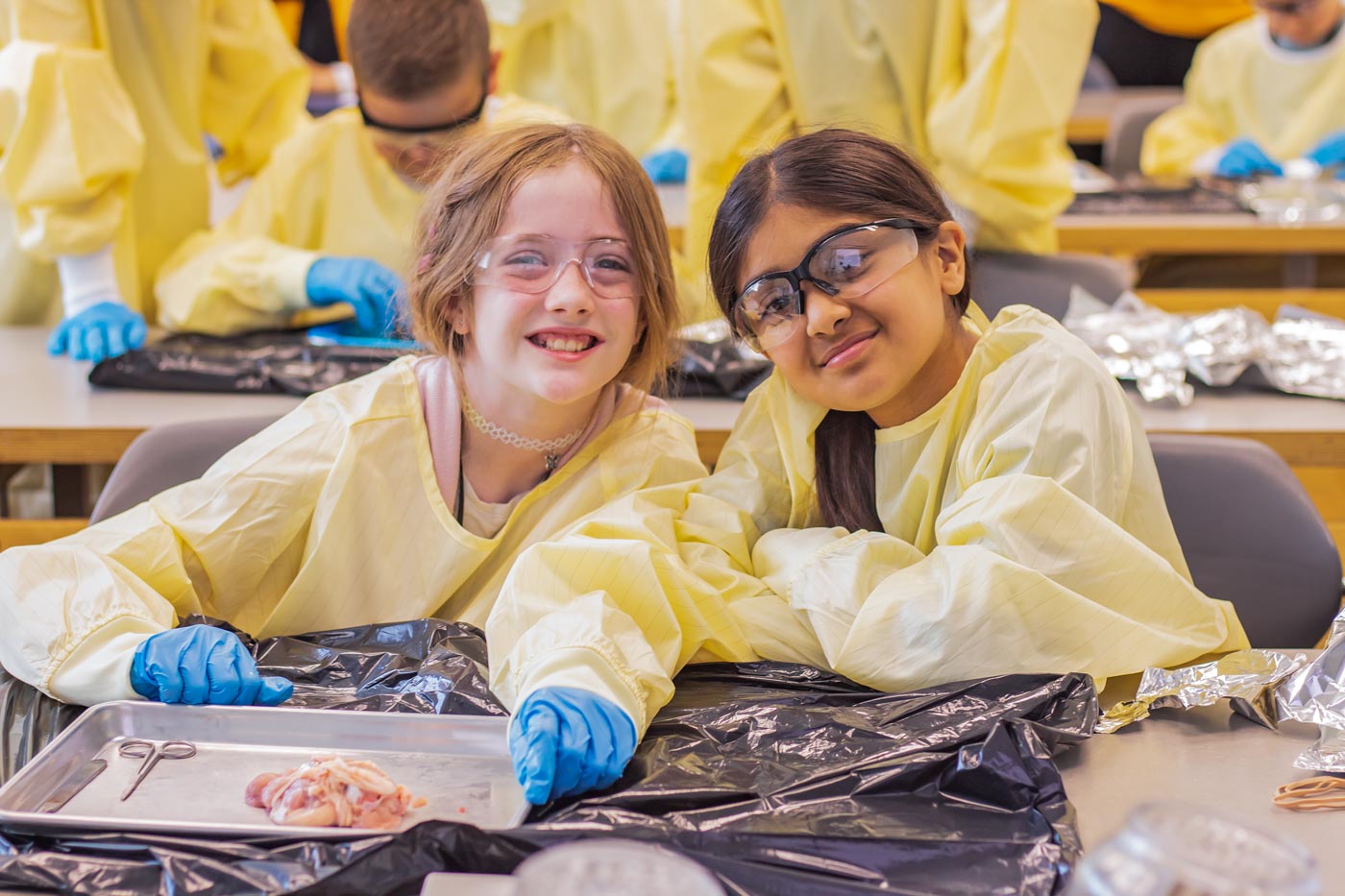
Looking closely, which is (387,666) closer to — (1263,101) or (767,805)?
(767,805)

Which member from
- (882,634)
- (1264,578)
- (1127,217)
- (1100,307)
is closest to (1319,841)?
(882,634)

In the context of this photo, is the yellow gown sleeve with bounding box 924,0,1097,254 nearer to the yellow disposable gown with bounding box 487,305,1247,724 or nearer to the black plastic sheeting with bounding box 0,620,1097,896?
the yellow disposable gown with bounding box 487,305,1247,724

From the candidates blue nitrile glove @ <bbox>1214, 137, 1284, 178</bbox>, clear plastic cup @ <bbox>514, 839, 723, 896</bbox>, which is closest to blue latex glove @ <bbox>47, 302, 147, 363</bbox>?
clear plastic cup @ <bbox>514, 839, 723, 896</bbox>

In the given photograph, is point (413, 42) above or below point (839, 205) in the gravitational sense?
above

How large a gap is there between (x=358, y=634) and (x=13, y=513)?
3.02 ft

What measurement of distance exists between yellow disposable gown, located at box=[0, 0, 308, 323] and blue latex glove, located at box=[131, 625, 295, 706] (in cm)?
126

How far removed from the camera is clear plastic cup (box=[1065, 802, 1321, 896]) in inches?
19.4

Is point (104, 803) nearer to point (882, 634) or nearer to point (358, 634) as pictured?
point (358, 634)

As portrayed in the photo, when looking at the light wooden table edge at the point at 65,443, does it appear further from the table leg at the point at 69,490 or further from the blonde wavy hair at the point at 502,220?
Answer: the blonde wavy hair at the point at 502,220

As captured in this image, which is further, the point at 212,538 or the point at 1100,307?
the point at 1100,307

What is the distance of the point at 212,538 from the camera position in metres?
1.21

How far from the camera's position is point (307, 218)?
2.32 m

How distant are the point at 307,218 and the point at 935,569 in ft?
5.24

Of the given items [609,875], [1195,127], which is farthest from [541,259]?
[1195,127]
